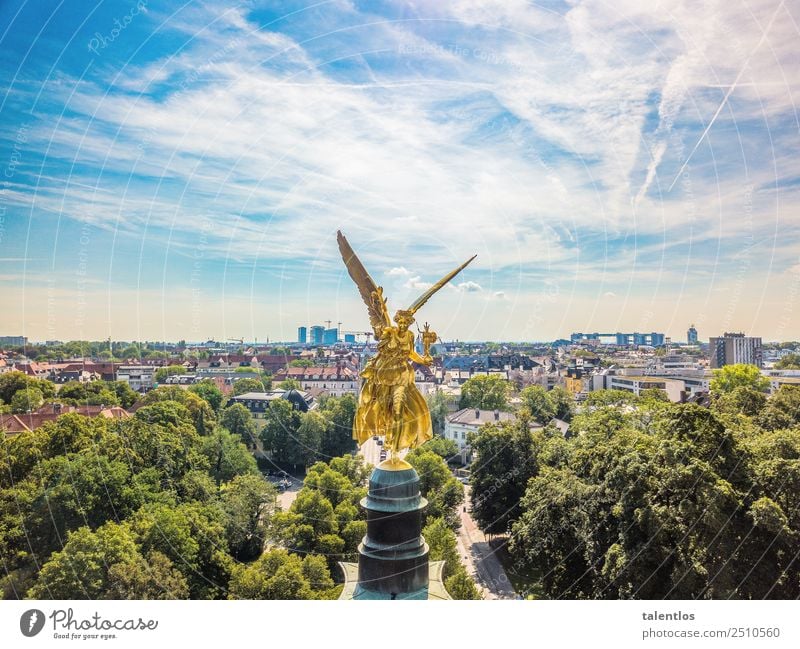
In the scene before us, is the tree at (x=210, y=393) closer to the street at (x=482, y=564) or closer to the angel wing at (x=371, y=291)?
the street at (x=482, y=564)

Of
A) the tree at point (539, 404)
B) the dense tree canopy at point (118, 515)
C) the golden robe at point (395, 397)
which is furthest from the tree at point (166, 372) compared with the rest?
the golden robe at point (395, 397)

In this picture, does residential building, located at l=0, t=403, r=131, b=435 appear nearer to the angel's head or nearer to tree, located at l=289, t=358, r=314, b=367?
the angel's head

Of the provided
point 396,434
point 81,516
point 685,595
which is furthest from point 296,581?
point 685,595

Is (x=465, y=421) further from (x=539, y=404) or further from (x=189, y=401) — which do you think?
(x=189, y=401)

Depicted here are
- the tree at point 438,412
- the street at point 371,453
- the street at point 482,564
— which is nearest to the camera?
the street at point 482,564

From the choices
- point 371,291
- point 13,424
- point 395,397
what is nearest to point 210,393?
point 13,424

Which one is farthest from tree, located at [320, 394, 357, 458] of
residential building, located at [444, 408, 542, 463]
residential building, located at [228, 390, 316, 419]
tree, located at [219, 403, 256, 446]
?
residential building, located at [444, 408, 542, 463]

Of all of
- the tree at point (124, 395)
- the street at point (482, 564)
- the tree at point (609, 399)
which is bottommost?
the street at point (482, 564)
